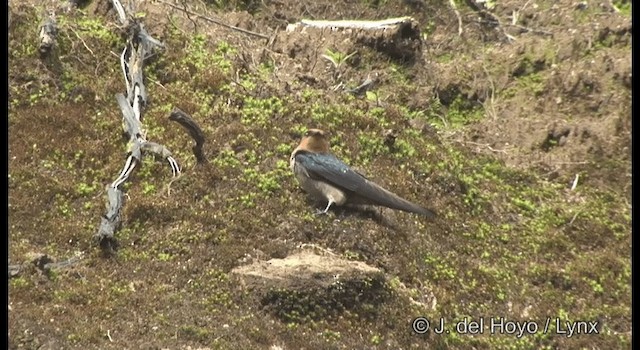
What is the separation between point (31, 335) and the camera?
22.4 feet

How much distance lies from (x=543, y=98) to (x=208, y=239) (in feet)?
22.2

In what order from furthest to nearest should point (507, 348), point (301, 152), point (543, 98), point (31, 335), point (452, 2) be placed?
point (452, 2), point (543, 98), point (301, 152), point (507, 348), point (31, 335)

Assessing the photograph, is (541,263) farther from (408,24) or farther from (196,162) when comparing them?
(408,24)

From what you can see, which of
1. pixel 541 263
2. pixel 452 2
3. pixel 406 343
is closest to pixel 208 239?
pixel 406 343

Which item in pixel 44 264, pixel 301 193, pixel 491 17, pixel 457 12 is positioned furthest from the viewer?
pixel 457 12

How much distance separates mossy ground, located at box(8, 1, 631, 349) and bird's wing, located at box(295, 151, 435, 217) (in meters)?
0.28

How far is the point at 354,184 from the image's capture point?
9180mm

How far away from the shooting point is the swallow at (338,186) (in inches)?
361

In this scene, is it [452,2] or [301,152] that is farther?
[452,2]

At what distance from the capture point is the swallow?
918cm

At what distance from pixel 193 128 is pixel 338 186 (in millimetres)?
1626

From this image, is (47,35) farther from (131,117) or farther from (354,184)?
(354,184)

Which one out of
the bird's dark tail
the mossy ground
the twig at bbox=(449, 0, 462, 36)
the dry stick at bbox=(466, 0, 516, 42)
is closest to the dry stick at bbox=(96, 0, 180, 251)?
the mossy ground

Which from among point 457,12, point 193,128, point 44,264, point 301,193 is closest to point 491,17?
point 457,12
